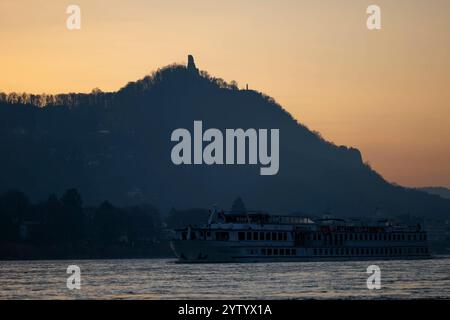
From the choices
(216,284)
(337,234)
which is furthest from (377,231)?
(216,284)

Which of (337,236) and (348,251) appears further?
(348,251)

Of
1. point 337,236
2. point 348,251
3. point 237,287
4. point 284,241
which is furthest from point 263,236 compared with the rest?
point 237,287

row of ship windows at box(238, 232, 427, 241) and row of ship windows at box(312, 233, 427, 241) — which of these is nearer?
row of ship windows at box(238, 232, 427, 241)

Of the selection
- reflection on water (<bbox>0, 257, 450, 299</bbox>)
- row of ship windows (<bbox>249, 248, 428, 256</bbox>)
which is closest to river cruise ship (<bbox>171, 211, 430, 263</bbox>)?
row of ship windows (<bbox>249, 248, 428, 256</bbox>)

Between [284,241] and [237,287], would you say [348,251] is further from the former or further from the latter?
[237,287]

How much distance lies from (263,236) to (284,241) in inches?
206

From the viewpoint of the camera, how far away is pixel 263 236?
134625mm

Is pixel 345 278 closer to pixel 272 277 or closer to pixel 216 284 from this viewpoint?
pixel 272 277

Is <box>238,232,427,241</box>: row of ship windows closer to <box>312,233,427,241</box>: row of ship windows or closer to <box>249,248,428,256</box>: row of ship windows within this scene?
<box>312,233,427,241</box>: row of ship windows

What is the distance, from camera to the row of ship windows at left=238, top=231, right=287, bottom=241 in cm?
13138

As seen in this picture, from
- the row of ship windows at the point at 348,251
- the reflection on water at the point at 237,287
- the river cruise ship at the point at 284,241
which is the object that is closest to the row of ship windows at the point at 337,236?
the river cruise ship at the point at 284,241

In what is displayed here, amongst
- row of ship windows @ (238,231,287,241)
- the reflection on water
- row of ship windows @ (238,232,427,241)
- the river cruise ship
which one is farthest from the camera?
row of ship windows @ (238,232,427,241)
